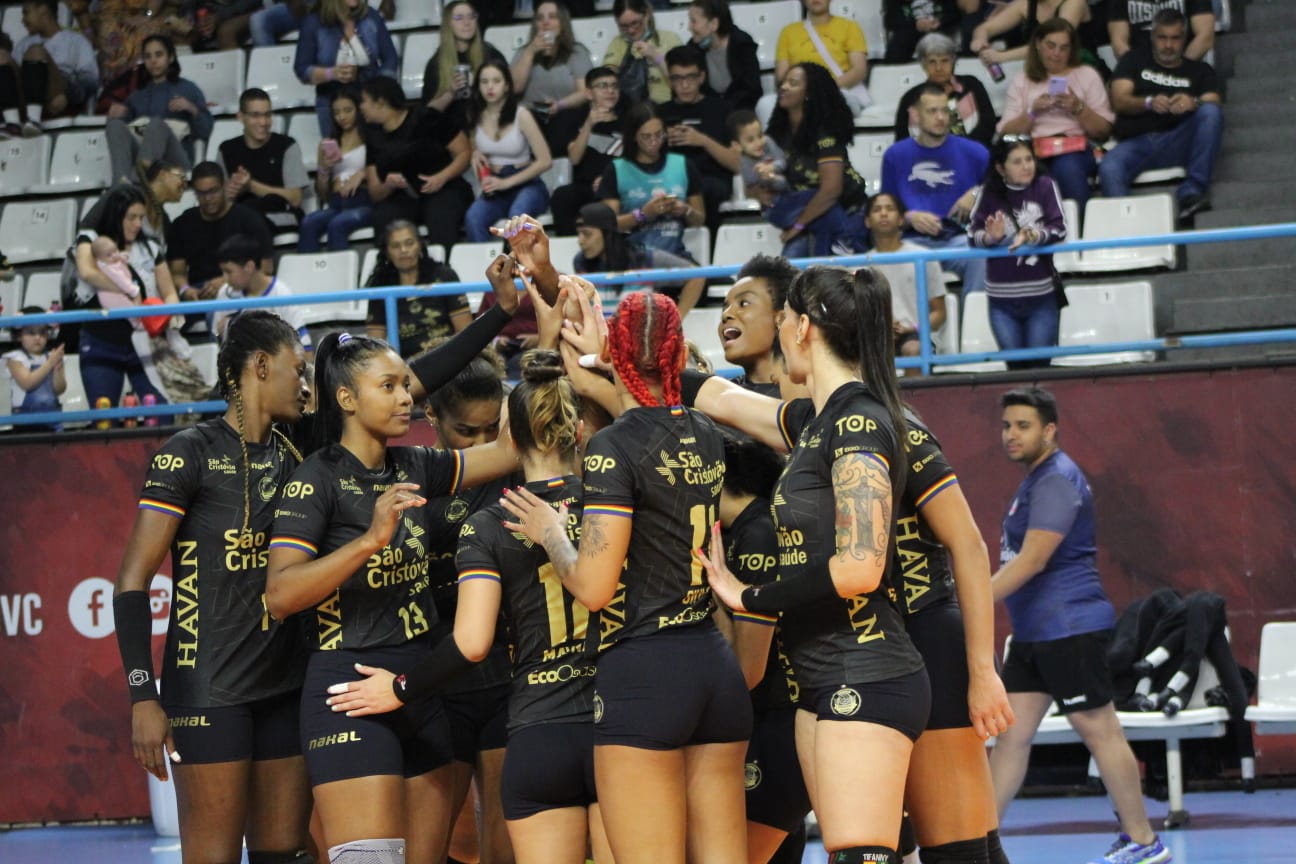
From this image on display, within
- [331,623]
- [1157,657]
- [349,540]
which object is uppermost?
[349,540]

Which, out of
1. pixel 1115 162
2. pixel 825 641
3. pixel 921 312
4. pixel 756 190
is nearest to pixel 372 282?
pixel 756 190

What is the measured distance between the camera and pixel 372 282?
959 centimetres

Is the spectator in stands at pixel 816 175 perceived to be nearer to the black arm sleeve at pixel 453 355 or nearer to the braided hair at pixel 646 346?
the black arm sleeve at pixel 453 355

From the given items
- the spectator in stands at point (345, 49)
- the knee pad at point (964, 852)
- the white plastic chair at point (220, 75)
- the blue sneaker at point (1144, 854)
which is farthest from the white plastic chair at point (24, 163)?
the knee pad at point (964, 852)

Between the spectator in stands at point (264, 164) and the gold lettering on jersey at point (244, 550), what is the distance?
7451 mm

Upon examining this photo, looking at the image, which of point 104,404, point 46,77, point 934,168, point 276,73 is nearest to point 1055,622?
point 934,168

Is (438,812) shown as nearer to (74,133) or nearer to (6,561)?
(6,561)

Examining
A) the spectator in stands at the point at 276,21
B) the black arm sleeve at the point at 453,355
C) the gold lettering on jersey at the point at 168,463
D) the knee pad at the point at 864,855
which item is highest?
the spectator in stands at the point at 276,21

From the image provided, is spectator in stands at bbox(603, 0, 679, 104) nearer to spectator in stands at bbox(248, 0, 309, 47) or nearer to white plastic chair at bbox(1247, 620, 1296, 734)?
spectator in stands at bbox(248, 0, 309, 47)

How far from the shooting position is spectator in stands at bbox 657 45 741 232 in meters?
10.8

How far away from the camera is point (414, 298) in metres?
9.26

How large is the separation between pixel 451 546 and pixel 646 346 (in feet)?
4.02

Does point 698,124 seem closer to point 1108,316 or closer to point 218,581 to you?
point 1108,316

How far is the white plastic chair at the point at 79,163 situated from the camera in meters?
12.7
